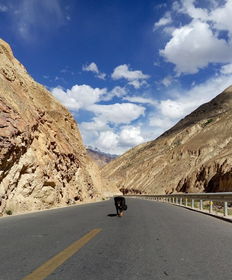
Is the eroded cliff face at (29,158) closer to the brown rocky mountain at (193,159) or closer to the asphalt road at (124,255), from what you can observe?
the asphalt road at (124,255)

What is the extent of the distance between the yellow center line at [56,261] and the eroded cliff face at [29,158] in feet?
47.3

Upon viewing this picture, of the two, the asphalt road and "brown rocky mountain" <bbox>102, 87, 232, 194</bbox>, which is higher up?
"brown rocky mountain" <bbox>102, 87, 232, 194</bbox>

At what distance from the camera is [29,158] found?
25906mm

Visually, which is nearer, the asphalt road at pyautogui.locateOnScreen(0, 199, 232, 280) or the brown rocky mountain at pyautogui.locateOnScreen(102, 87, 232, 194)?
the asphalt road at pyautogui.locateOnScreen(0, 199, 232, 280)

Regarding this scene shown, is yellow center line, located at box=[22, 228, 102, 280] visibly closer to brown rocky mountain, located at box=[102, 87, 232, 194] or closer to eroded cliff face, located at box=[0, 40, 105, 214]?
eroded cliff face, located at box=[0, 40, 105, 214]

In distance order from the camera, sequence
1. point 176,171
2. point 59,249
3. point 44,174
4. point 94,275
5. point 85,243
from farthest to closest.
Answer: point 176,171
point 44,174
point 85,243
point 59,249
point 94,275

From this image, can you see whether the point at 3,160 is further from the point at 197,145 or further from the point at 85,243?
the point at 197,145

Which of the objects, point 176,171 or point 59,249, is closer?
point 59,249

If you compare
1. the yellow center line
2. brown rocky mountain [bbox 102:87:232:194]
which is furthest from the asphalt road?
brown rocky mountain [bbox 102:87:232:194]

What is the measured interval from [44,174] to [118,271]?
24.6 metres

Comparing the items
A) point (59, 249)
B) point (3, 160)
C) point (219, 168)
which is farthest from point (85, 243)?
point (219, 168)

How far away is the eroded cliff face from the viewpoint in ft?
74.6

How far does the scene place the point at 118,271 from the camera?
16.9ft

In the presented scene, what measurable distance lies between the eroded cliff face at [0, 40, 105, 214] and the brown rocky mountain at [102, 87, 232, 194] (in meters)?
31.3
